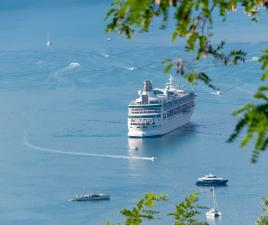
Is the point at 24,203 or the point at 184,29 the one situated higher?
the point at 184,29

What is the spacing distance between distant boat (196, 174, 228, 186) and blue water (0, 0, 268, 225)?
0.16 metres

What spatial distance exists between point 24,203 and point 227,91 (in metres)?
14.2

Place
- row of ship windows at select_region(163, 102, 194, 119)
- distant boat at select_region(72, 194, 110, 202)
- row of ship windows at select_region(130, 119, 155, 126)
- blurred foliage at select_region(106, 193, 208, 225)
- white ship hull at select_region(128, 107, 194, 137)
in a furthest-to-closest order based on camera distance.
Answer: row of ship windows at select_region(163, 102, 194, 119), row of ship windows at select_region(130, 119, 155, 126), white ship hull at select_region(128, 107, 194, 137), distant boat at select_region(72, 194, 110, 202), blurred foliage at select_region(106, 193, 208, 225)

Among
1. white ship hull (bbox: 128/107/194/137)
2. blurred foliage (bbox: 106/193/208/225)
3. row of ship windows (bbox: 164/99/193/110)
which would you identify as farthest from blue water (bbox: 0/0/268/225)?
blurred foliage (bbox: 106/193/208/225)

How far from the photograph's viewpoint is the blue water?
2269 centimetres

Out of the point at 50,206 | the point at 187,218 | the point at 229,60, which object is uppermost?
the point at 229,60

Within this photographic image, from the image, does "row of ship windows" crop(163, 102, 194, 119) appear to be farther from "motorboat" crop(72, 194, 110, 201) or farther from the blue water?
"motorboat" crop(72, 194, 110, 201)

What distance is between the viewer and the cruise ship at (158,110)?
1323 inches

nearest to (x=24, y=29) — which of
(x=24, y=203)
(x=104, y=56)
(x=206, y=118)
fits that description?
(x=104, y=56)

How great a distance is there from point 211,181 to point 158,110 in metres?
11.7

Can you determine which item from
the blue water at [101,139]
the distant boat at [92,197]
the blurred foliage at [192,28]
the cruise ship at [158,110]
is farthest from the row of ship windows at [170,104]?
the blurred foliage at [192,28]

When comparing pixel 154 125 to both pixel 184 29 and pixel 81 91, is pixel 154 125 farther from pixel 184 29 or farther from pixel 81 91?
pixel 184 29

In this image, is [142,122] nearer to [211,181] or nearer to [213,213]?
[211,181]

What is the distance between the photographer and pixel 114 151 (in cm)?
2886
